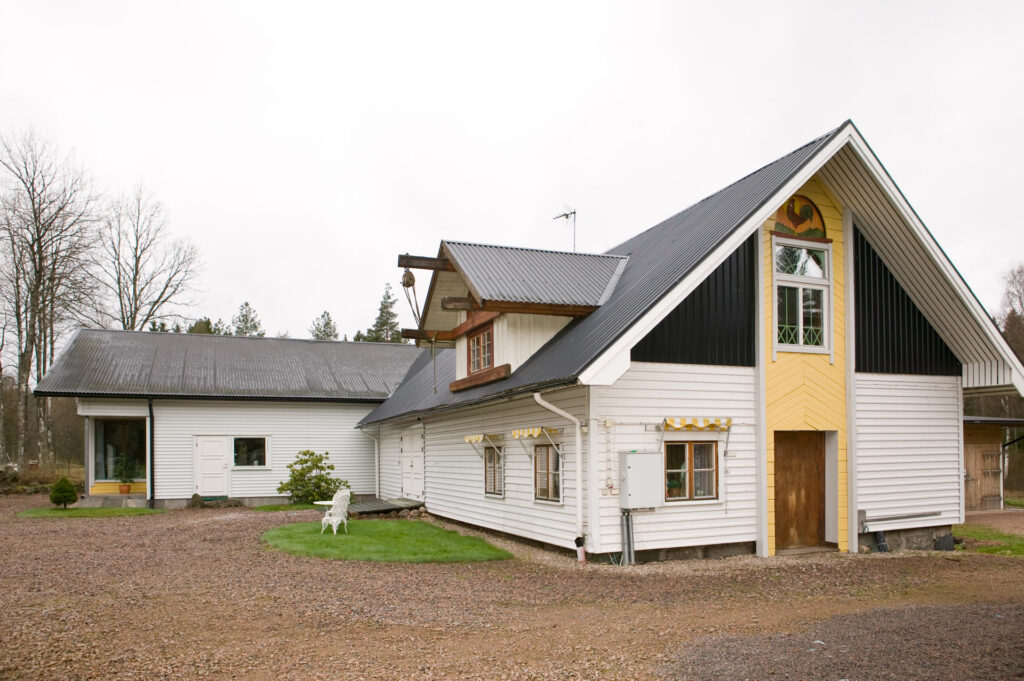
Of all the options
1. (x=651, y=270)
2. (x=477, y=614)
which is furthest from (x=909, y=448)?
(x=477, y=614)

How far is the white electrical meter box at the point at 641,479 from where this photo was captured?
37.7 feet

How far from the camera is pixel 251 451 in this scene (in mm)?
24484

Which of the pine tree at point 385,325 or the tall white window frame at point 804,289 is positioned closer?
the tall white window frame at point 804,289

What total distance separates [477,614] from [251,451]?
17.6 m

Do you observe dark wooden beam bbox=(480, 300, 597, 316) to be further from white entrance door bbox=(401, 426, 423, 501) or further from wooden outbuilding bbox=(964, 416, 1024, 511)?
wooden outbuilding bbox=(964, 416, 1024, 511)

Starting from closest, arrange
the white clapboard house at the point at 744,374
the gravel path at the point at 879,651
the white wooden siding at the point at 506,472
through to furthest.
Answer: the gravel path at the point at 879,651
the white clapboard house at the point at 744,374
the white wooden siding at the point at 506,472

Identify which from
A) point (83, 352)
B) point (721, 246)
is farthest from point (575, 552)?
point (83, 352)

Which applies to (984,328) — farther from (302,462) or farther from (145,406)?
(145,406)

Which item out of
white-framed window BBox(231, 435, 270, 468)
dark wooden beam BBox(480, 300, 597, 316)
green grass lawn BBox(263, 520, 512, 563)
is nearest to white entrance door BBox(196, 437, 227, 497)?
white-framed window BBox(231, 435, 270, 468)

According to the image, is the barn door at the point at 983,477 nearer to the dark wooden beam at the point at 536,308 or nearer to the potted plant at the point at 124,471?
the dark wooden beam at the point at 536,308

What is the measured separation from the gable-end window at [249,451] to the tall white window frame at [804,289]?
1700 centimetres

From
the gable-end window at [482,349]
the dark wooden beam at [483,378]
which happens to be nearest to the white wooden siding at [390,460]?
the dark wooden beam at [483,378]

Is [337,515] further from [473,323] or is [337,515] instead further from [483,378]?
[473,323]

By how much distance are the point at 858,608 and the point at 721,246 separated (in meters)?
5.32
